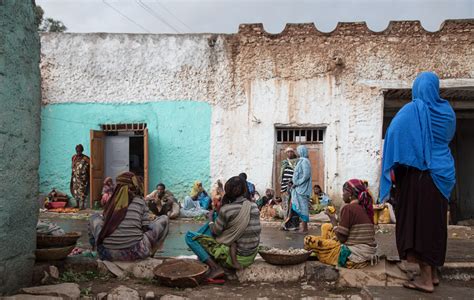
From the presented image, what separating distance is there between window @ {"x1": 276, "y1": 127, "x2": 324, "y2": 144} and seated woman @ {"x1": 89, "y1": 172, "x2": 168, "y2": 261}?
7.58 m

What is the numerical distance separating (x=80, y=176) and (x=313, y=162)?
19.1 ft

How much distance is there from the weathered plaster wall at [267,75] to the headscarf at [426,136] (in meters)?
7.60

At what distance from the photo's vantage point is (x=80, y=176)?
11914 mm

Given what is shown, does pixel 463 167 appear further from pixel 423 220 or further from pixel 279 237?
pixel 423 220

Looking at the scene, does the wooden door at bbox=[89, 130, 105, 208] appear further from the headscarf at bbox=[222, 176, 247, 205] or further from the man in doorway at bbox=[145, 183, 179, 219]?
the headscarf at bbox=[222, 176, 247, 205]

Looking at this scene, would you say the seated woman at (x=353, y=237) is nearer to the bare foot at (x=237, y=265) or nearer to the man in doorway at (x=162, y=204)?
the bare foot at (x=237, y=265)

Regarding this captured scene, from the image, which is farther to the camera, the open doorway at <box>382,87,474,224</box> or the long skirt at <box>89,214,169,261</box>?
the open doorway at <box>382,87,474,224</box>

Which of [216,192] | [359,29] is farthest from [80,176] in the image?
[359,29]

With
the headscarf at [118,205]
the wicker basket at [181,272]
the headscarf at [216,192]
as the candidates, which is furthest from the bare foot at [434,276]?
the headscarf at [216,192]

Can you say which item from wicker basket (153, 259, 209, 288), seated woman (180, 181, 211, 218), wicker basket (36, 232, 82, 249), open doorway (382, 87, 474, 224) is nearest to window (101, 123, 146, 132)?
seated woman (180, 181, 211, 218)

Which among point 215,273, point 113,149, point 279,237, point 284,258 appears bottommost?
point 279,237

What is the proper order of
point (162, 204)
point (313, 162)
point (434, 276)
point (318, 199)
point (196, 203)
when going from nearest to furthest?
point (434, 276), point (162, 204), point (318, 199), point (196, 203), point (313, 162)

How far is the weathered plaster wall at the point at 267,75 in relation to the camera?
11594 mm

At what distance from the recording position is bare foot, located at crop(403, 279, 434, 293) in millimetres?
4039
